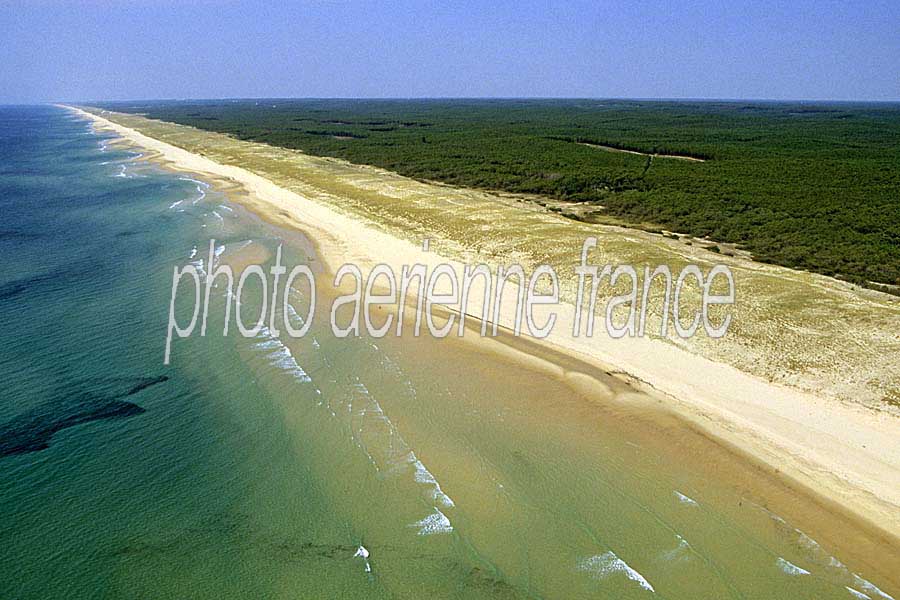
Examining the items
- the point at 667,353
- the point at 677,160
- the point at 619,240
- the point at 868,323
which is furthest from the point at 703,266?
the point at 677,160

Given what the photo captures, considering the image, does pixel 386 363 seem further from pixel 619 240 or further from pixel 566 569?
pixel 619 240

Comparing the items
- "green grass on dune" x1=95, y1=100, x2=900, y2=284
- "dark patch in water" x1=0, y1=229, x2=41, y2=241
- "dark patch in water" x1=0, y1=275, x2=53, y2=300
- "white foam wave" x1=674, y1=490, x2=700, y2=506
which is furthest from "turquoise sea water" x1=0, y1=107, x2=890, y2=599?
"green grass on dune" x1=95, y1=100, x2=900, y2=284

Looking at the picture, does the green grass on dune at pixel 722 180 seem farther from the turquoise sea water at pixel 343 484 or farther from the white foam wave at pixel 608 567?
the white foam wave at pixel 608 567

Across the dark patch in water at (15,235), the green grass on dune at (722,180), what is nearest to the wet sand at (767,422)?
the green grass on dune at (722,180)

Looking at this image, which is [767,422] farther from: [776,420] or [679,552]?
[679,552]

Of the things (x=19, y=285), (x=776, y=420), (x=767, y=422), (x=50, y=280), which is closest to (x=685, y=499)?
(x=767, y=422)

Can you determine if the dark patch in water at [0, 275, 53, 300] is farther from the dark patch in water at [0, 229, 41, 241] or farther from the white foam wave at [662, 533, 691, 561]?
the white foam wave at [662, 533, 691, 561]
